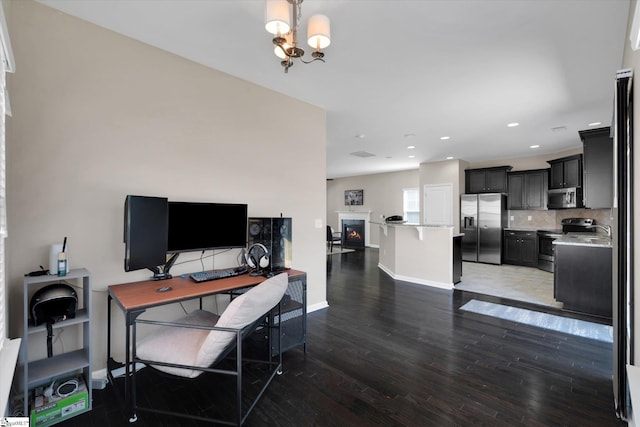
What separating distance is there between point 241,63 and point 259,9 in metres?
0.75

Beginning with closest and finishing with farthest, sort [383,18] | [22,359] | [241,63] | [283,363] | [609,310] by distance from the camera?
[22,359] < [383,18] < [283,363] < [241,63] < [609,310]

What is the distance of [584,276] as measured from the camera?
3.64 m

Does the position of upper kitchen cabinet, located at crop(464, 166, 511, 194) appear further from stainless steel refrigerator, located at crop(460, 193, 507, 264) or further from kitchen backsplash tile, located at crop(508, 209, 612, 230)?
kitchen backsplash tile, located at crop(508, 209, 612, 230)

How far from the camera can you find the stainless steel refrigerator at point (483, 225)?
6812 millimetres

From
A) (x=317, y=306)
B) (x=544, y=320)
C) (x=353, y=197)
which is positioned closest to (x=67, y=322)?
(x=317, y=306)

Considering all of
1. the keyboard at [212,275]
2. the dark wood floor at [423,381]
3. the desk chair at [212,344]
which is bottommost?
the dark wood floor at [423,381]

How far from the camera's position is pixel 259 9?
1982 mm

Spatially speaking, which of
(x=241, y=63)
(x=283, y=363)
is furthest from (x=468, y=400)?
(x=241, y=63)

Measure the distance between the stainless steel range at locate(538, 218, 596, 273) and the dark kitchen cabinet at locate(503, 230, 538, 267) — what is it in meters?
0.11

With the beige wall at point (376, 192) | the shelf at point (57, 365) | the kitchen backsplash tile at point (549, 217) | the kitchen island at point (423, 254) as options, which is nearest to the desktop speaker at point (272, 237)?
the shelf at point (57, 365)

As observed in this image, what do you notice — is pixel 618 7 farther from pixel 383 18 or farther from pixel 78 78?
pixel 78 78

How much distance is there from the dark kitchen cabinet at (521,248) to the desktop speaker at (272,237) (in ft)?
20.0

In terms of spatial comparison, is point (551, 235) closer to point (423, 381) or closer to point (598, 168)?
point (598, 168)

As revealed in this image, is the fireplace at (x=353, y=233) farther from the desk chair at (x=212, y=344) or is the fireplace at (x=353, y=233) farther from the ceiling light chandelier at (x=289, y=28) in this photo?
the ceiling light chandelier at (x=289, y=28)
